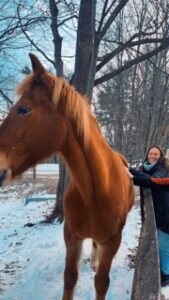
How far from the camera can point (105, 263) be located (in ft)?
11.2

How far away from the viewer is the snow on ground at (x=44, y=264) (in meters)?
3.96

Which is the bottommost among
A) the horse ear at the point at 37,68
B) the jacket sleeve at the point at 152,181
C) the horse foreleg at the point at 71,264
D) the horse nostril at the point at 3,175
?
the horse foreleg at the point at 71,264

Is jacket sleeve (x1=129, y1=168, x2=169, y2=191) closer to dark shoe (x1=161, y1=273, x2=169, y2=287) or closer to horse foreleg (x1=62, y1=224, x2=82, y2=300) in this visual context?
horse foreleg (x1=62, y1=224, x2=82, y2=300)

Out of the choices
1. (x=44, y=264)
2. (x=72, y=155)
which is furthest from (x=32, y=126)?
(x=44, y=264)

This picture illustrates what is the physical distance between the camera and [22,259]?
5.21 m

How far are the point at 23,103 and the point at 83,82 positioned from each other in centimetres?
394

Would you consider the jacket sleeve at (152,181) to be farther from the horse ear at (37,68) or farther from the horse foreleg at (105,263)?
the horse ear at (37,68)

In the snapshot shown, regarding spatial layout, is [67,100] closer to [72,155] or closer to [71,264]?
[72,155]

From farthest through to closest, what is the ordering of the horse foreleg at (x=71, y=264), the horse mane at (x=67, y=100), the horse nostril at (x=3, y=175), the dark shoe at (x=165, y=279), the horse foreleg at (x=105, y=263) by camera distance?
the dark shoe at (x=165, y=279)
the horse foreleg at (x=71, y=264)
the horse foreleg at (x=105, y=263)
the horse mane at (x=67, y=100)
the horse nostril at (x=3, y=175)

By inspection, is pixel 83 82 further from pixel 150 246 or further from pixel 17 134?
pixel 150 246

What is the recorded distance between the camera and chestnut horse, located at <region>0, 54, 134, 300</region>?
2.56 metres

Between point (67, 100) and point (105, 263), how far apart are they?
5.60 ft

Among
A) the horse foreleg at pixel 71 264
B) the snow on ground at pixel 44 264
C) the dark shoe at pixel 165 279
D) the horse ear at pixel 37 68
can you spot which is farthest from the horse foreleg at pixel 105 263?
the horse ear at pixel 37 68

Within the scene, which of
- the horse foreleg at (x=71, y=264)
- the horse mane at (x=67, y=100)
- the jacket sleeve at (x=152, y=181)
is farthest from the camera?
the jacket sleeve at (x=152, y=181)
